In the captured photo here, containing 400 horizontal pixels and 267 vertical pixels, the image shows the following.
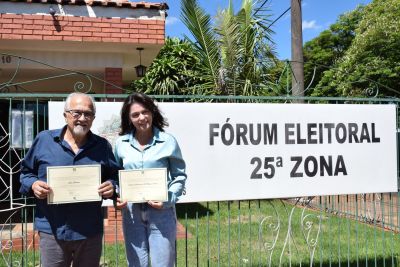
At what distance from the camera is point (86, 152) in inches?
103

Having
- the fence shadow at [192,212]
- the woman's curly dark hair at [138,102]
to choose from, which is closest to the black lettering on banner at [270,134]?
the woman's curly dark hair at [138,102]

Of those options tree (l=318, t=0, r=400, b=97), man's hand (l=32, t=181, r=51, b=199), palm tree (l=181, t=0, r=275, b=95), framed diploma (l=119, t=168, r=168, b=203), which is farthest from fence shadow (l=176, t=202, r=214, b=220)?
tree (l=318, t=0, r=400, b=97)

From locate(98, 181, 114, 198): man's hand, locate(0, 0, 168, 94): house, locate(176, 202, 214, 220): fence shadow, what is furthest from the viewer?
locate(176, 202, 214, 220): fence shadow

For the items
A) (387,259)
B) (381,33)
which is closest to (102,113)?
(387,259)

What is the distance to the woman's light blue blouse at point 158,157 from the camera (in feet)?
8.93

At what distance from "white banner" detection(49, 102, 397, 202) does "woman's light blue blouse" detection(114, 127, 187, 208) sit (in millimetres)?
978

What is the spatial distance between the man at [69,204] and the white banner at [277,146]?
1060 mm

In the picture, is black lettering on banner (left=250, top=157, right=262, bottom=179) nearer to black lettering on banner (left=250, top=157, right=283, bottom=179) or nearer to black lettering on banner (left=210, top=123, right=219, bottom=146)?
black lettering on banner (left=250, top=157, right=283, bottom=179)

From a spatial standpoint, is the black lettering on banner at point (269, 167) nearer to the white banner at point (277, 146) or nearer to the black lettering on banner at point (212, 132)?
the white banner at point (277, 146)

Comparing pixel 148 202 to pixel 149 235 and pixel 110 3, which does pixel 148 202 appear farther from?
pixel 110 3

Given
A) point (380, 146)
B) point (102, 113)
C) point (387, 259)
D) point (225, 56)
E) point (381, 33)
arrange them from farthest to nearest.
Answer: point (381, 33)
point (225, 56)
point (387, 259)
point (380, 146)
point (102, 113)

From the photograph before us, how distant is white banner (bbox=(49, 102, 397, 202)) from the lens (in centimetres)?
388

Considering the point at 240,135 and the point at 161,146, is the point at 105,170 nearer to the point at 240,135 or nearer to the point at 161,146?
the point at 161,146

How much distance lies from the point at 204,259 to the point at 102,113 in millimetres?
2681
